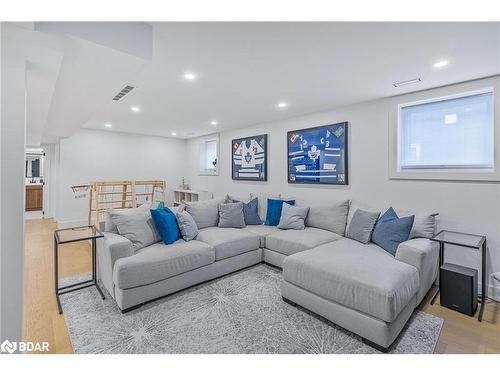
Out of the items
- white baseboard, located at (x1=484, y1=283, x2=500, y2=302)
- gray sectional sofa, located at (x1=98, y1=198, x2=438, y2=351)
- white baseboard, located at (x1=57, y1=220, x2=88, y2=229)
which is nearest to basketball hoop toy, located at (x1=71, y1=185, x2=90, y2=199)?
white baseboard, located at (x1=57, y1=220, x2=88, y2=229)

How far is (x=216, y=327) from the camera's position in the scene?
6.84 ft

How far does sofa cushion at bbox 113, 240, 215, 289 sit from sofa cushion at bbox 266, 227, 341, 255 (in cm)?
87

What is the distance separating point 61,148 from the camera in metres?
5.54

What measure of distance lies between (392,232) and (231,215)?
2.16m

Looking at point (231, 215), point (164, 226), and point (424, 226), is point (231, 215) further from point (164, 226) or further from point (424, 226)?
point (424, 226)

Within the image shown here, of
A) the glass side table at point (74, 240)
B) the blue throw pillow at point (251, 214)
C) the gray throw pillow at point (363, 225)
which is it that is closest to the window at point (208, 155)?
the blue throw pillow at point (251, 214)

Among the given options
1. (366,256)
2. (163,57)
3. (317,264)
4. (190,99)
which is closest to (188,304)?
(317,264)

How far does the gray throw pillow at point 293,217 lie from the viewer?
368cm

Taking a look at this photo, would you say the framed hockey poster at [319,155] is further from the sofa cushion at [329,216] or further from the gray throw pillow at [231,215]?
the gray throw pillow at [231,215]

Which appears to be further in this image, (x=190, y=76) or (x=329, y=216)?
(x=329, y=216)

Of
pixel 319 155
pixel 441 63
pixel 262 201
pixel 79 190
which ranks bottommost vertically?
pixel 262 201

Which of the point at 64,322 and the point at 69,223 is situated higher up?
the point at 69,223

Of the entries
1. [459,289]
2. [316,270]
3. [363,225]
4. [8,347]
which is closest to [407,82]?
[363,225]

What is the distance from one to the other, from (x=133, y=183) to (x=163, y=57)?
389 centimetres
